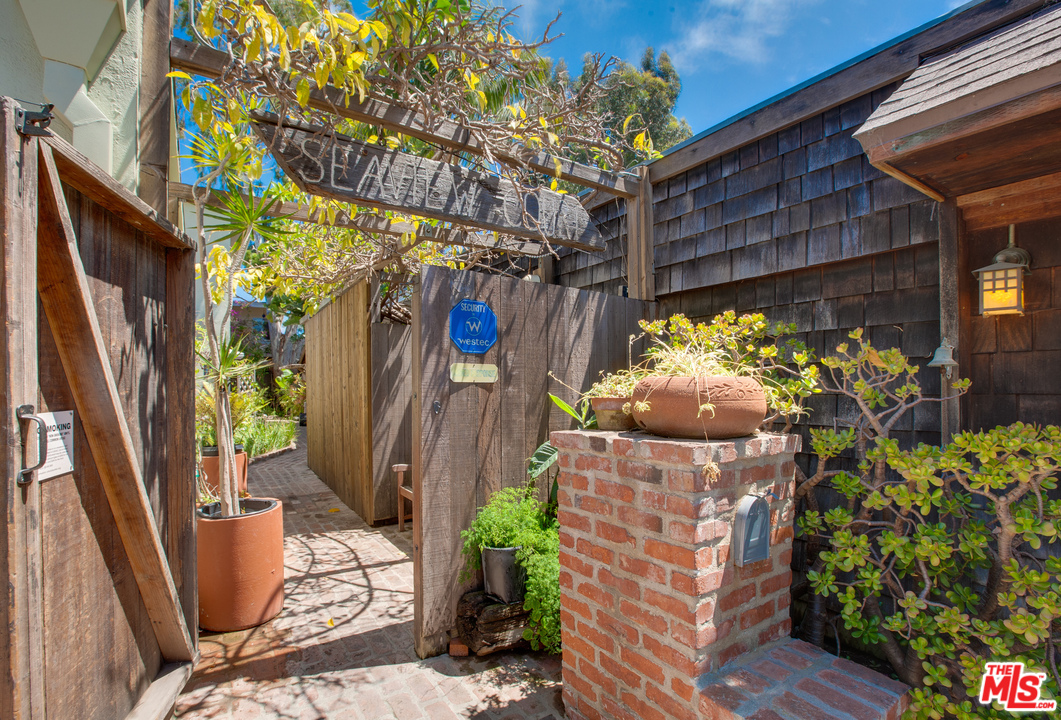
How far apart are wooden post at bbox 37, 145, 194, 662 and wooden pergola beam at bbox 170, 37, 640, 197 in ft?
4.31

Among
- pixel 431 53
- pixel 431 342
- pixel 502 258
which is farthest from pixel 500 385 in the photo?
pixel 502 258

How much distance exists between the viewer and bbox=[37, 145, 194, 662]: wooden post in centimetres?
128

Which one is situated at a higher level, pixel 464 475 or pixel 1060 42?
pixel 1060 42

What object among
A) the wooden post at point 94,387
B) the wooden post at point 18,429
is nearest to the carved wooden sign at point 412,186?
the wooden post at point 94,387

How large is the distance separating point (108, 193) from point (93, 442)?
2.34ft

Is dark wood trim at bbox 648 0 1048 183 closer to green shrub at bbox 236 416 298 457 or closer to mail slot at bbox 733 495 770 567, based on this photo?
mail slot at bbox 733 495 770 567

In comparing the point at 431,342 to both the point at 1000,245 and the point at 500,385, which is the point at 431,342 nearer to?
the point at 500,385

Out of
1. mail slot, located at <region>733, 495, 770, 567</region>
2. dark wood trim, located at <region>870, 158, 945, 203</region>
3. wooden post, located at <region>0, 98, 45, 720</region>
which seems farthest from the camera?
dark wood trim, located at <region>870, 158, 945, 203</region>

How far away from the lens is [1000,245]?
208 centimetres

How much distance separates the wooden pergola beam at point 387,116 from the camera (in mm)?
2229

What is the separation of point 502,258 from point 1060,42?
15.5ft
